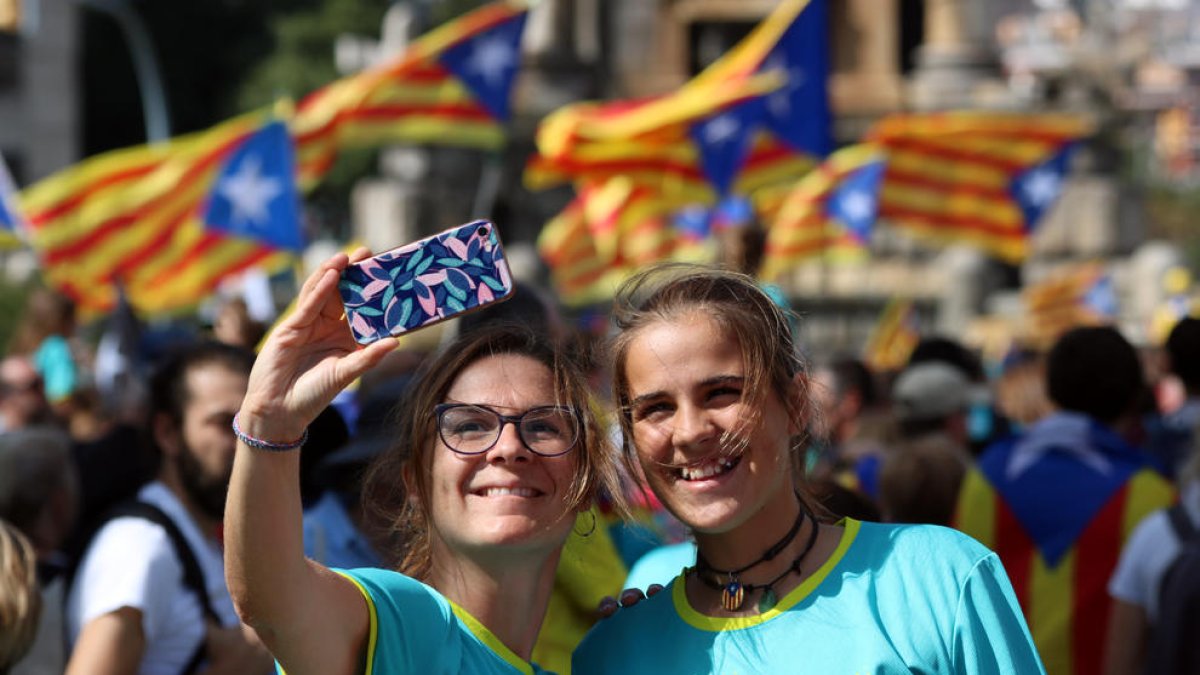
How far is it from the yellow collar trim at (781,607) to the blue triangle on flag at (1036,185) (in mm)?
12872

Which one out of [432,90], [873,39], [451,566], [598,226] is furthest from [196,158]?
[873,39]

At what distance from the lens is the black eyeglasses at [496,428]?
319 centimetres

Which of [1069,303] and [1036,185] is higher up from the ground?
[1036,185]

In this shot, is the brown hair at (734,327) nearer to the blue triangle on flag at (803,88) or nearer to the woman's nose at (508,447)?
the woman's nose at (508,447)

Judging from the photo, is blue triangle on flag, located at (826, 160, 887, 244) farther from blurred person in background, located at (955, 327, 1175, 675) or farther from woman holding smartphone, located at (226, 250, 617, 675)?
woman holding smartphone, located at (226, 250, 617, 675)

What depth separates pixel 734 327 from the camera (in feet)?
10.7

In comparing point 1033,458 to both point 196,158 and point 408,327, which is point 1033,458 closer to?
point 408,327

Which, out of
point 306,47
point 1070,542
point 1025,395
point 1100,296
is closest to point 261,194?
point 1025,395

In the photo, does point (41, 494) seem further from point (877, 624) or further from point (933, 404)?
point (933, 404)

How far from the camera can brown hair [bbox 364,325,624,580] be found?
3250mm

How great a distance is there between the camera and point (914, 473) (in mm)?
5418

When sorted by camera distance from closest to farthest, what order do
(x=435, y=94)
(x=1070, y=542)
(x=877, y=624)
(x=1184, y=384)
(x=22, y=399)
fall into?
1. (x=877, y=624)
2. (x=1070, y=542)
3. (x=1184, y=384)
4. (x=22, y=399)
5. (x=435, y=94)

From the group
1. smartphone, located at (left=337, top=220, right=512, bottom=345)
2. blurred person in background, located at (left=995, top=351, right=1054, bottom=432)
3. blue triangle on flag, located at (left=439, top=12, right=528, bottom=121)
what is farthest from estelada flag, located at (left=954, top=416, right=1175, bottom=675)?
blue triangle on flag, located at (left=439, top=12, right=528, bottom=121)

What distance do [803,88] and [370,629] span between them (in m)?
9.80
